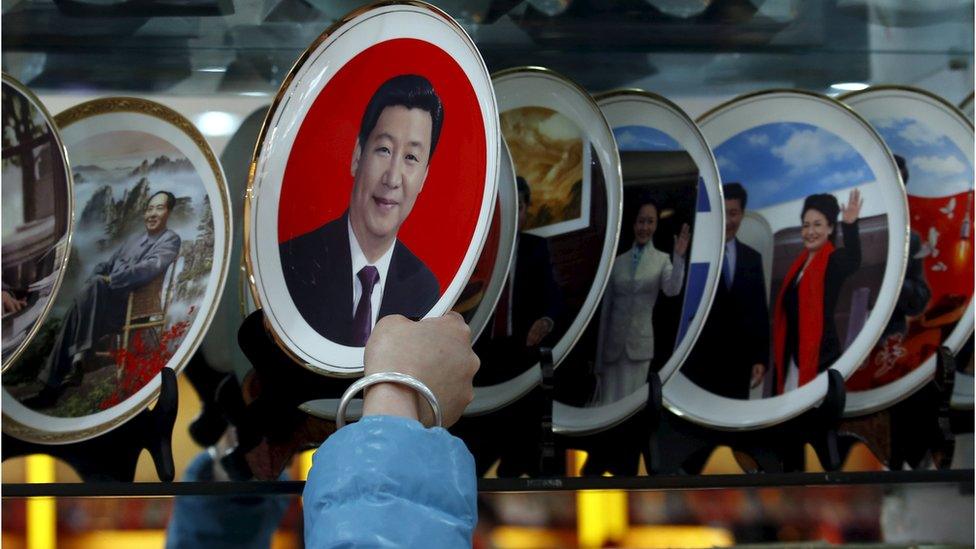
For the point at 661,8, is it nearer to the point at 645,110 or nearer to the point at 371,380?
the point at 645,110

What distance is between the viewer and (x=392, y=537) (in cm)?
84

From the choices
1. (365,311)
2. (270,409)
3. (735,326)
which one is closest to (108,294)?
(270,409)

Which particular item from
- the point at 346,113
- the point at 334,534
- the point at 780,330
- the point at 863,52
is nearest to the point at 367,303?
the point at 346,113

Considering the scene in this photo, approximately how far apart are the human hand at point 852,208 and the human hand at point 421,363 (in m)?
0.62

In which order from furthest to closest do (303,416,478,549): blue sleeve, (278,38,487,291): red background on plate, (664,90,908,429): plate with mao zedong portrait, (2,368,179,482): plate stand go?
(664,90,908,429): plate with mao zedong portrait
(2,368,179,482): plate stand
(278,38,487,291): red background on plate
(303,416,478,549): blue sleeve

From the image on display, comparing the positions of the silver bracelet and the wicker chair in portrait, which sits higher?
the wicker chair in portrait

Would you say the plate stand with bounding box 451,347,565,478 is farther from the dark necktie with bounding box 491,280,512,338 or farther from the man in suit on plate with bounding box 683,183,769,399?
the man in suit on plate with bounding box 683,183,769,399

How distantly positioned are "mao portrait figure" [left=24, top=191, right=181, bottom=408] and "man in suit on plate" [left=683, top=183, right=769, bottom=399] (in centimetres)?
68

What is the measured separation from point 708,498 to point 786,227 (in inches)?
15.5

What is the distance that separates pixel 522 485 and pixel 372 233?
13.0 inches

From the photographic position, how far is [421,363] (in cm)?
97

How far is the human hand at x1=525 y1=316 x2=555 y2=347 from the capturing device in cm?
129

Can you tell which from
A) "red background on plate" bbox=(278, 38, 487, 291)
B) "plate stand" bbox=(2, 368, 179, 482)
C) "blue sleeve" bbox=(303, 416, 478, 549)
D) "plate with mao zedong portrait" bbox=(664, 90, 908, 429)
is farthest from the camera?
"plate with mao zedong portrait" bbox=(664, 90, 908, 429)

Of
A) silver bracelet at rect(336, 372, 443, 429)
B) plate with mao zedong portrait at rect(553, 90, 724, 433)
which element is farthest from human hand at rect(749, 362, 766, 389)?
silver bracelet at rect(336, 372, 443, 429)
